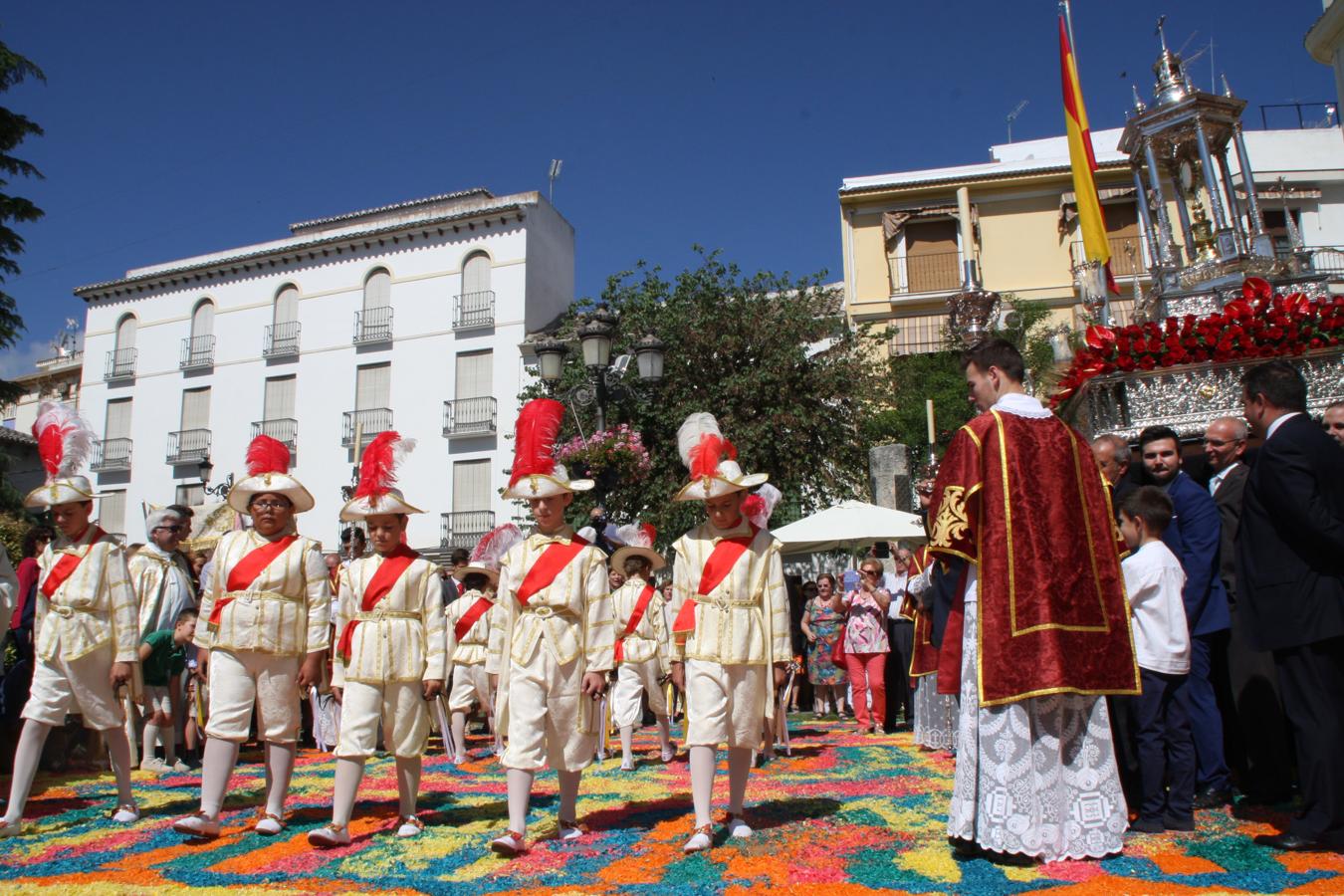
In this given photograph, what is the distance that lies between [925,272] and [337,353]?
19.8 meters

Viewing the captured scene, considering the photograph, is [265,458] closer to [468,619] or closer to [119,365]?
[468,619]

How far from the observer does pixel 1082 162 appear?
42.6ft

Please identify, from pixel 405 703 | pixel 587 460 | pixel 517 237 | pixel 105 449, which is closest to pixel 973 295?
pixel 587 460

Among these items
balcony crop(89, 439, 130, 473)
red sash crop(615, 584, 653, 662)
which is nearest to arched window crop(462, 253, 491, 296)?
balcony crop(89, 439, 130, 473)

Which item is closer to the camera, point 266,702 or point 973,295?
point 266,702

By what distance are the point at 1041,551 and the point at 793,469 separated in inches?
724

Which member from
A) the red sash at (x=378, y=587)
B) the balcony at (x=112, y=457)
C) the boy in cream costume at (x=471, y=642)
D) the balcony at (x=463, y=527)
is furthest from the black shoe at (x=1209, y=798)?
the balcony at (x=112, y=457)

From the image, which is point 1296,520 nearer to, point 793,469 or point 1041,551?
point 1041,551

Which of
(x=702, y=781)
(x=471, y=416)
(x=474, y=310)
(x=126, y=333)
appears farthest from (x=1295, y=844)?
(x=126, y=333)

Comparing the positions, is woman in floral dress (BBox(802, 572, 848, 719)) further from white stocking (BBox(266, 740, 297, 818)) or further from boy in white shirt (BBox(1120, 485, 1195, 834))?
white stocking (BBox(266, 740, 297, 818))

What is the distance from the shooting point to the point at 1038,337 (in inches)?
1158

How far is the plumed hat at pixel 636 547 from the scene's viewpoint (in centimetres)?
880

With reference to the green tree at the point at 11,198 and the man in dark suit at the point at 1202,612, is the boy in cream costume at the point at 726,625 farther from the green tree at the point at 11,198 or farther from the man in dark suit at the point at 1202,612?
the green tree at the point at 11,198

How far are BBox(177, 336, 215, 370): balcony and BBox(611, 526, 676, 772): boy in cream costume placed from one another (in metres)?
31.6
